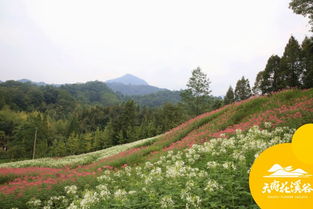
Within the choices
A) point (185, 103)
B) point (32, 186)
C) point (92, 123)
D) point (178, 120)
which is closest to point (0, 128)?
point (92, 123)

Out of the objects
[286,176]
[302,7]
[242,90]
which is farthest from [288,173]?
[242,90]

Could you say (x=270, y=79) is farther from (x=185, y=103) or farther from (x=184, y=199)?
(x=184, y=199)

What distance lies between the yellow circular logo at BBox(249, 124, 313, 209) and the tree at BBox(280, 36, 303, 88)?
30767mm

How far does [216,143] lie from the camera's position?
10.6m

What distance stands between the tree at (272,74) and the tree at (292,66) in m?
1.05

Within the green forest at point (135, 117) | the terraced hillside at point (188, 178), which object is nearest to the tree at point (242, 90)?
the green forest at point (135, 117)

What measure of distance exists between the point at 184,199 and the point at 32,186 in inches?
404

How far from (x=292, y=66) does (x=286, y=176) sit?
32321mm

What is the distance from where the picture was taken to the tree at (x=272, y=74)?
3122 centimetres

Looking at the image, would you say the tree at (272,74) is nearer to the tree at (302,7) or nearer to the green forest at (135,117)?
the green forest at (135,117)

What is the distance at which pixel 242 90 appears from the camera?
186ft

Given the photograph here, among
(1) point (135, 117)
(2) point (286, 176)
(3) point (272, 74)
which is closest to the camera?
(2) point (286, 176)

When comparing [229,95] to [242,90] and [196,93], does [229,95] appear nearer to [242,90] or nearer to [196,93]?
[242,90]

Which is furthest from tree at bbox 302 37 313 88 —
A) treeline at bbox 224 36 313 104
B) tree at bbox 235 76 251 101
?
tree at bbox 235 76 251 101
